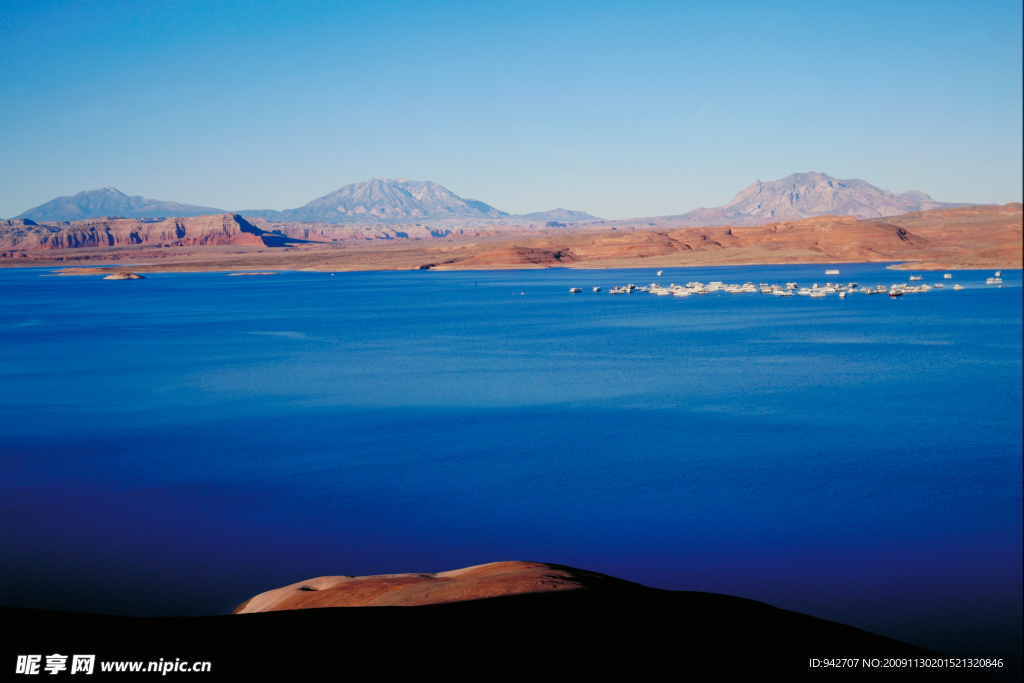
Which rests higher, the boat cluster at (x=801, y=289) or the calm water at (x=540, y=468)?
the boat cluster at (x=801, y=289)

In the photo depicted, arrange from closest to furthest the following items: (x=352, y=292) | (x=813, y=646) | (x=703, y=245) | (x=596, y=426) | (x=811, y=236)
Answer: (x=813, y=646)
(x=596, y=426)
(x=352, y=292)
(x=811, y=236)
(x=703, y=245)

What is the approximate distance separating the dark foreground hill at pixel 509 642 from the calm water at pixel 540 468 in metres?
3.83

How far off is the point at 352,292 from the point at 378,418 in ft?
246

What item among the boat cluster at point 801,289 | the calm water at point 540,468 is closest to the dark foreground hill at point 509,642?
the calm water at point 540,468

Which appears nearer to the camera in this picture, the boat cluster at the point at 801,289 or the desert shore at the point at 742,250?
the boat cluster at the point at 801,289

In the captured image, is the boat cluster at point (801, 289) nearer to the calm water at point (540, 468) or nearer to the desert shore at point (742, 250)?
the calm water at point (540, 468)

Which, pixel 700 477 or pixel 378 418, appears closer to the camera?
pixel 700 477

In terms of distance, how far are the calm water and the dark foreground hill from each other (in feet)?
12.6

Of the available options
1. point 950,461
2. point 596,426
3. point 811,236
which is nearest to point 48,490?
point 596,426

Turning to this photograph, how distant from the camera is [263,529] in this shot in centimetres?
1633

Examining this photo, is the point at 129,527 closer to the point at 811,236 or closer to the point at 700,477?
the point at 700,477

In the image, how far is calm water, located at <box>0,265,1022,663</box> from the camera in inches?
545

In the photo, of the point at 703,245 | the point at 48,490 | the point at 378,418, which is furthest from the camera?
the point at 703,245

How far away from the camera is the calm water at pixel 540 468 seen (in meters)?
13.9
